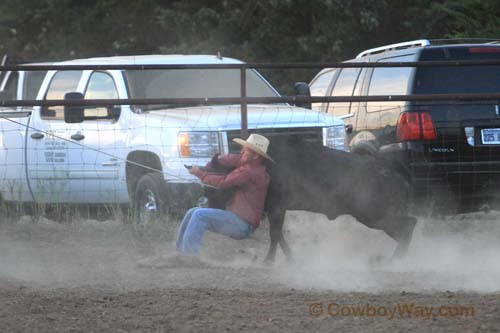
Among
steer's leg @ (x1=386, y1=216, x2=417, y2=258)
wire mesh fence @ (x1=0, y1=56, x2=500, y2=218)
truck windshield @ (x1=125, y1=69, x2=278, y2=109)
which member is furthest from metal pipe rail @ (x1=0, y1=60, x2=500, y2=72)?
steer's leg @ (x1=386, y1=216, x2=417, y2=258)

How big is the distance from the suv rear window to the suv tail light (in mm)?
352

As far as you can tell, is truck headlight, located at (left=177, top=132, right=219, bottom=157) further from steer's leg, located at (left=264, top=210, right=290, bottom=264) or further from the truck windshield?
steer's leg, located at (left=264, top=210, right=290, bottom=264)

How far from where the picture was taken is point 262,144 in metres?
7.95

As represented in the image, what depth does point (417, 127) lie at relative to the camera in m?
9.98

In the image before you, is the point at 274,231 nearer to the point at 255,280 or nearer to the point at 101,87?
the point at 255,280

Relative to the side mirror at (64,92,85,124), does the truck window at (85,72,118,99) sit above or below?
above

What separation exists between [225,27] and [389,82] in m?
10.2

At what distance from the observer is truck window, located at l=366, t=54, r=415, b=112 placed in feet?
33.9

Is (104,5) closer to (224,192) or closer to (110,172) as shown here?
(110,172)

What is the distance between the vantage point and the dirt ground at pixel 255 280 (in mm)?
5820

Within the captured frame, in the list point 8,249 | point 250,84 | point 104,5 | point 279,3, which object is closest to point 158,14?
point 104,5

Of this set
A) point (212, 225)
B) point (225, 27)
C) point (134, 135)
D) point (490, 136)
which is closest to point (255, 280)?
point (212, 225)

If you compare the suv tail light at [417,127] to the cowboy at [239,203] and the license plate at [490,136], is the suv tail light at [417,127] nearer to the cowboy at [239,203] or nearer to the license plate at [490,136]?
the license plate at [490,136]

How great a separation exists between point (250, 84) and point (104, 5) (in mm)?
11492
